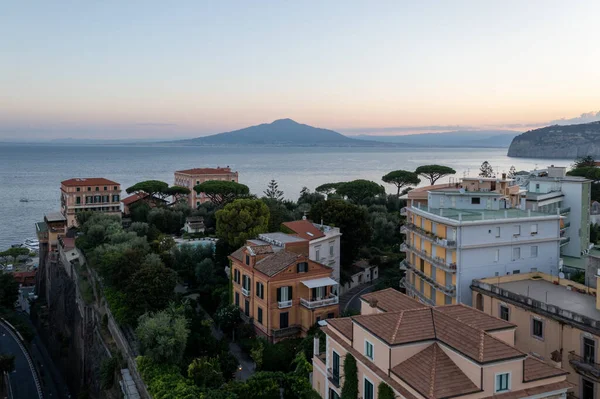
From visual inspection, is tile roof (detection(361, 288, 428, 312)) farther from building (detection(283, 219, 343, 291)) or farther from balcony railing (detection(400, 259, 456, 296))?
building (detection(283, 219, 343, 291))

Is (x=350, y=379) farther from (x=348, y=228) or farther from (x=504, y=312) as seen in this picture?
(x=348, y=228)

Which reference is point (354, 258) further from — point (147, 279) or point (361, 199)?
point (361, 199)

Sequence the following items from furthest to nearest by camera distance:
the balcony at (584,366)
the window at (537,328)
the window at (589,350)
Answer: the window at (537,328), the window at (589,350), the balcony at (584,366)

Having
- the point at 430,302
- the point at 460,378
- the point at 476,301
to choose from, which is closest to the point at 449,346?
the point at 460,378

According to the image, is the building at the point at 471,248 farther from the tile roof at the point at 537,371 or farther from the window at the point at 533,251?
the tile roof at the point at 537,371

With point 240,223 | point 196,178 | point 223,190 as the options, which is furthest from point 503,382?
point 196,178

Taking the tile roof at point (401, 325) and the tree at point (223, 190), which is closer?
the tile roof at point (401, 325)

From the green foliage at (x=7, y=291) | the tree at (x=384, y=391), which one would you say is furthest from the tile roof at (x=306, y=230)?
the green foliage at (x=7, y=291)

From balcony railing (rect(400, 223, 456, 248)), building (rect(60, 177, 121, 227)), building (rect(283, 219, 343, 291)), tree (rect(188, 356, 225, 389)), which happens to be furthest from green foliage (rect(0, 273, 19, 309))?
balcony railing (rect(400, 223, 456, 248))
